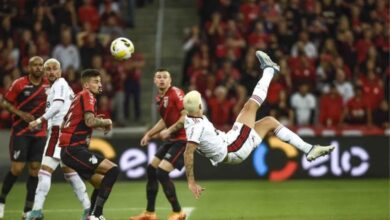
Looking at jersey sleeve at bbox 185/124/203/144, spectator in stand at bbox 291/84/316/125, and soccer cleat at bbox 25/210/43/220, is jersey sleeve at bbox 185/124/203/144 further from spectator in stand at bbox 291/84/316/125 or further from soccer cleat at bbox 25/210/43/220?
Answer: spectator in stand at bbox 291/84/316/125

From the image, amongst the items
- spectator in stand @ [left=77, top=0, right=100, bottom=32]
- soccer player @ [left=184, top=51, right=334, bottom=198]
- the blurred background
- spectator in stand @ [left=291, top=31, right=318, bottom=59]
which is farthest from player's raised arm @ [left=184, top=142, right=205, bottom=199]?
spectator in stand @ [left=77, top=0, right=100, bottom=32]

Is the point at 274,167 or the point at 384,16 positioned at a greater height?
the point at 384,16

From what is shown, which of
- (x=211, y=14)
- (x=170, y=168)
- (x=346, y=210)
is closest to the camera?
(x=170, y=168)

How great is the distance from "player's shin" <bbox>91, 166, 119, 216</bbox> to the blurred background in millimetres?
7080

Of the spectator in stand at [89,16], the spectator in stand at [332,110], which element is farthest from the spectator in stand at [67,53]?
the spectator in stand at [332,110]

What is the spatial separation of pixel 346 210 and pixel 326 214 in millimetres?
627

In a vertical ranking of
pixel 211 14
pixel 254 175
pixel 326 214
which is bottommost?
pixel 254 175

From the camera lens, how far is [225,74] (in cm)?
2095

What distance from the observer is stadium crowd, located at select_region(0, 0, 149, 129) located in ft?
69.0

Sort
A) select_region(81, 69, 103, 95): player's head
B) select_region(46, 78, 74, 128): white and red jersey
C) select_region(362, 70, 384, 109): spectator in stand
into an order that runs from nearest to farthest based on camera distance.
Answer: select_region(81, 69, 103, 95): player's head, select_region(46, 78, 74, 128): white and red jersey, select_region(362, 70, 384, 109): spectator in stand

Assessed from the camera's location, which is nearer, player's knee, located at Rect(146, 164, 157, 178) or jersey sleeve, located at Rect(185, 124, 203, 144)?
jersey sleeve, located at Rect(185, 124, 203, 144)

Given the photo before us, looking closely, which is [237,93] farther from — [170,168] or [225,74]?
[170,168]

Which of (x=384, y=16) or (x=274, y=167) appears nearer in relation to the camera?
(x=274, y=167)

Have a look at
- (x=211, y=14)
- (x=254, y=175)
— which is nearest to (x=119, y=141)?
(x=254, y=175)
